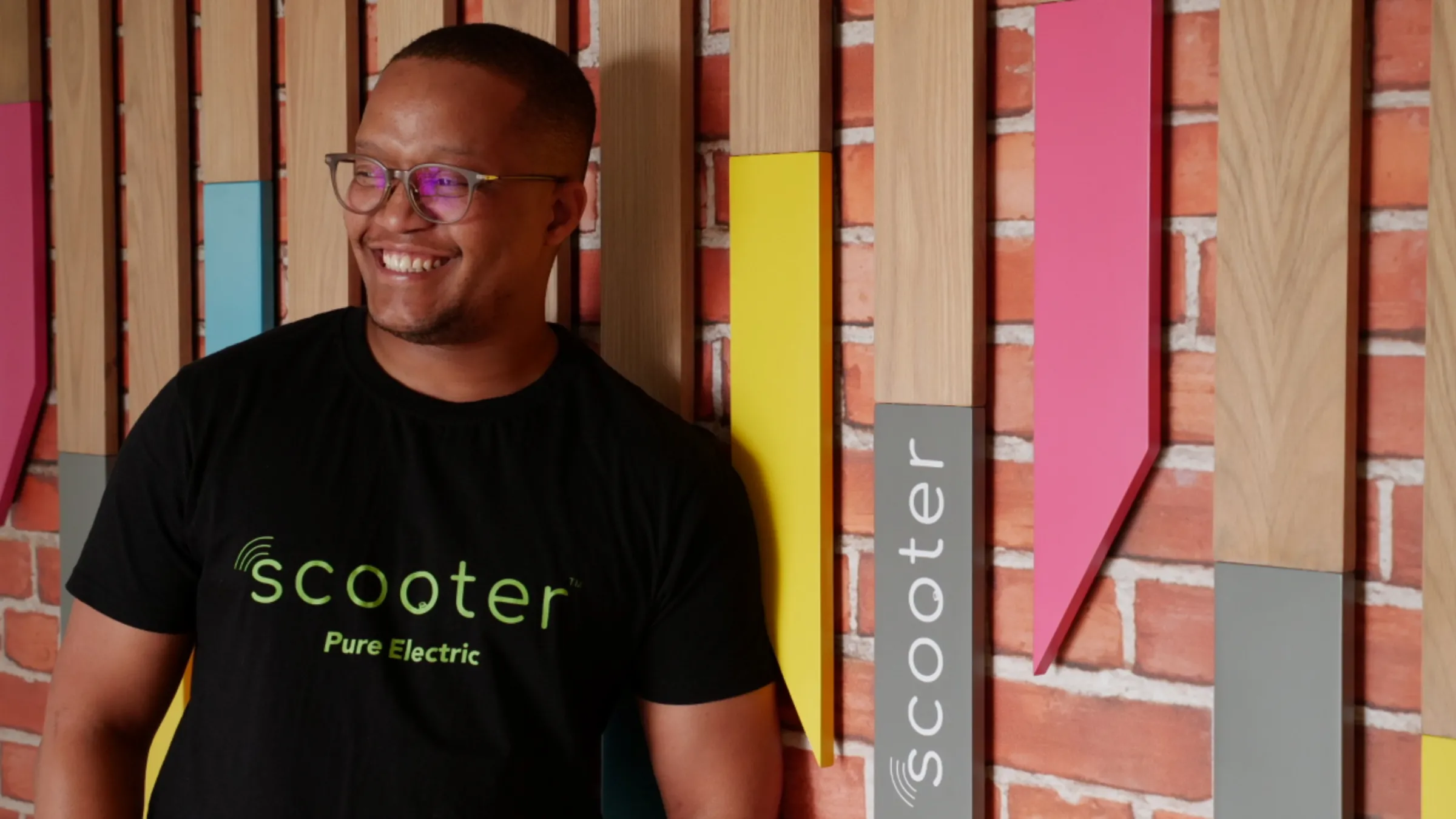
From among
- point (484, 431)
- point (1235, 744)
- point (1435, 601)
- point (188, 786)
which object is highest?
point (484, 431)

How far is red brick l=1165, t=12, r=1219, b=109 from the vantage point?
129cm

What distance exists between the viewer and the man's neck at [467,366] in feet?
4.92

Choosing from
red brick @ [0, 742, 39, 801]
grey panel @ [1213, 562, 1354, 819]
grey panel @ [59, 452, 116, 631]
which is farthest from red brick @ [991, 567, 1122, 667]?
red brick @ [0, 742, 39, 801]

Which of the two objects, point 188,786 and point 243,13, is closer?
point 188,786

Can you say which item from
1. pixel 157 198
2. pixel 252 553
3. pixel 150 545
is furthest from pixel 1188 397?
pixel 157 198

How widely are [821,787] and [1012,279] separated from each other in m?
0.62

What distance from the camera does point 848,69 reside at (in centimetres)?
150

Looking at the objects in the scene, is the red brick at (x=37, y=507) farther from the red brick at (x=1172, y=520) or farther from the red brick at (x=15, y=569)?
the red brick at (x=1172, y=520)

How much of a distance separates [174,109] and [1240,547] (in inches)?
60.3

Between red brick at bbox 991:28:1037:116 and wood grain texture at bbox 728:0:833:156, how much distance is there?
7.5 inches

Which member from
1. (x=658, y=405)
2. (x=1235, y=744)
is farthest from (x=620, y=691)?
(x=1235, y=744)

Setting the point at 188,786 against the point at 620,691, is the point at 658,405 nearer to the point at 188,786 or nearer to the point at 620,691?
the point at 620,691

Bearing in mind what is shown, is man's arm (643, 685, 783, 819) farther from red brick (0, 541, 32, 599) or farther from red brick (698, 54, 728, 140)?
red brick (0, 541, 32, 599)

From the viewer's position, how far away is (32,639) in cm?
207
